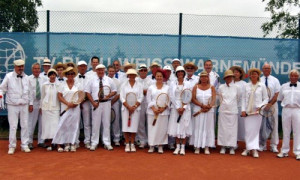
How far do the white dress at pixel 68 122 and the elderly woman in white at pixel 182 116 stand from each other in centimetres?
200

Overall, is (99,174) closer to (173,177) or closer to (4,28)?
(173,177)

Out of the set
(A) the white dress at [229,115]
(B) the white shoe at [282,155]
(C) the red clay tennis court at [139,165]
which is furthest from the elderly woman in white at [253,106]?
(B) the white shoe at [282,155]

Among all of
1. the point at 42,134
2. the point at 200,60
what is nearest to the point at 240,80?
the point at 200,60

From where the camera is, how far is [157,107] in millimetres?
6742

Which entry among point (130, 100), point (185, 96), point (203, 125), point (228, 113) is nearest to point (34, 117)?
point (130, 100)

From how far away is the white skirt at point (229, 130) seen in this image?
6781 millimetres

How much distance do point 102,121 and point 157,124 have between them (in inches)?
48.5

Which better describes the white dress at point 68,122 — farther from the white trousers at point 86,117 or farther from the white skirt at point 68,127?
the white trousers at point 86,117

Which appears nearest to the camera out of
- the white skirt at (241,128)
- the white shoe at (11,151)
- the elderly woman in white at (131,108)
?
the white shoe at (11,151)

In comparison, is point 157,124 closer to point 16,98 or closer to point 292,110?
point 292,110

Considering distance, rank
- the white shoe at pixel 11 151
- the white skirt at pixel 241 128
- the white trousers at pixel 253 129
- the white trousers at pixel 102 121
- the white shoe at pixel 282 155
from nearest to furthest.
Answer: the white shoe at pixel 11 151 → the white shoe at pixel 282 155 → the white trousers at pixel 253 129 → the white trousers at pixel 102 121 → the white skirt at pixel 241 128

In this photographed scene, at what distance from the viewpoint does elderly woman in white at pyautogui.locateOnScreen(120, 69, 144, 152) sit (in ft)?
22.5

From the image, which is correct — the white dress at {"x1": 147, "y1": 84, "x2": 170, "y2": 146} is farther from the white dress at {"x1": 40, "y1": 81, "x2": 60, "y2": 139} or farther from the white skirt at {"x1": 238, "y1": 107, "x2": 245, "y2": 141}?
the white dress at {"x1": 40, "y1": 81, "x2": 60, "y2": 139}

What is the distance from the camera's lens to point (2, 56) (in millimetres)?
8469
